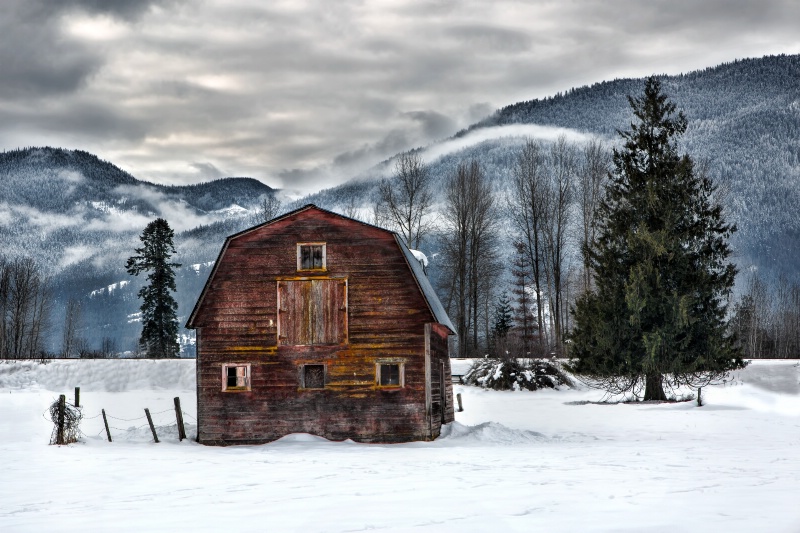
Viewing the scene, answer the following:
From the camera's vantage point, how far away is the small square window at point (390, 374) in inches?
1022

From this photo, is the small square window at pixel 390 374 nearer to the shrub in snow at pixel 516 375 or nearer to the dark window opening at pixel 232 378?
the dark window opening at pixel 232 378

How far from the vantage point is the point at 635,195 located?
120 feet

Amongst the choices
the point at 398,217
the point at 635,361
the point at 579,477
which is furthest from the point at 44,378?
the point at 579,477

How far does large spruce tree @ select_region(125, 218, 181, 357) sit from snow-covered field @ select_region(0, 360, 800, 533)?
26.3 meters

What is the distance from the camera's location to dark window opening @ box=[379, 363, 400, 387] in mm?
26141

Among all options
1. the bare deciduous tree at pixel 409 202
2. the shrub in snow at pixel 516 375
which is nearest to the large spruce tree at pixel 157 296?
the bare deciduous tree at pixel 409 202

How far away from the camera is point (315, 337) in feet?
86.3

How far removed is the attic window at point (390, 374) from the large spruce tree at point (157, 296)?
38.1m

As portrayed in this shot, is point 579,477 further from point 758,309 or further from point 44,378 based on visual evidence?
point 758,309

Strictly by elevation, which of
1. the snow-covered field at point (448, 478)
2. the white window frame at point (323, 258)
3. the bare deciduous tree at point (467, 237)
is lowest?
the snow-covered field at point (448, 478)

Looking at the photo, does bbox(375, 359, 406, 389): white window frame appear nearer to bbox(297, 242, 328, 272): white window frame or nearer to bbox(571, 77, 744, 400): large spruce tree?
Answer: bbox(297, 242, 328, 272): white window frame

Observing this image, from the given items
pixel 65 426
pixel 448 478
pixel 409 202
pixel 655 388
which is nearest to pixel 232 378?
pixel 65 426

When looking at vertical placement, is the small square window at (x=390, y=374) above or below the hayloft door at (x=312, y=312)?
below

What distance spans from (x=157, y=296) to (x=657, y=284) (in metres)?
38.7
